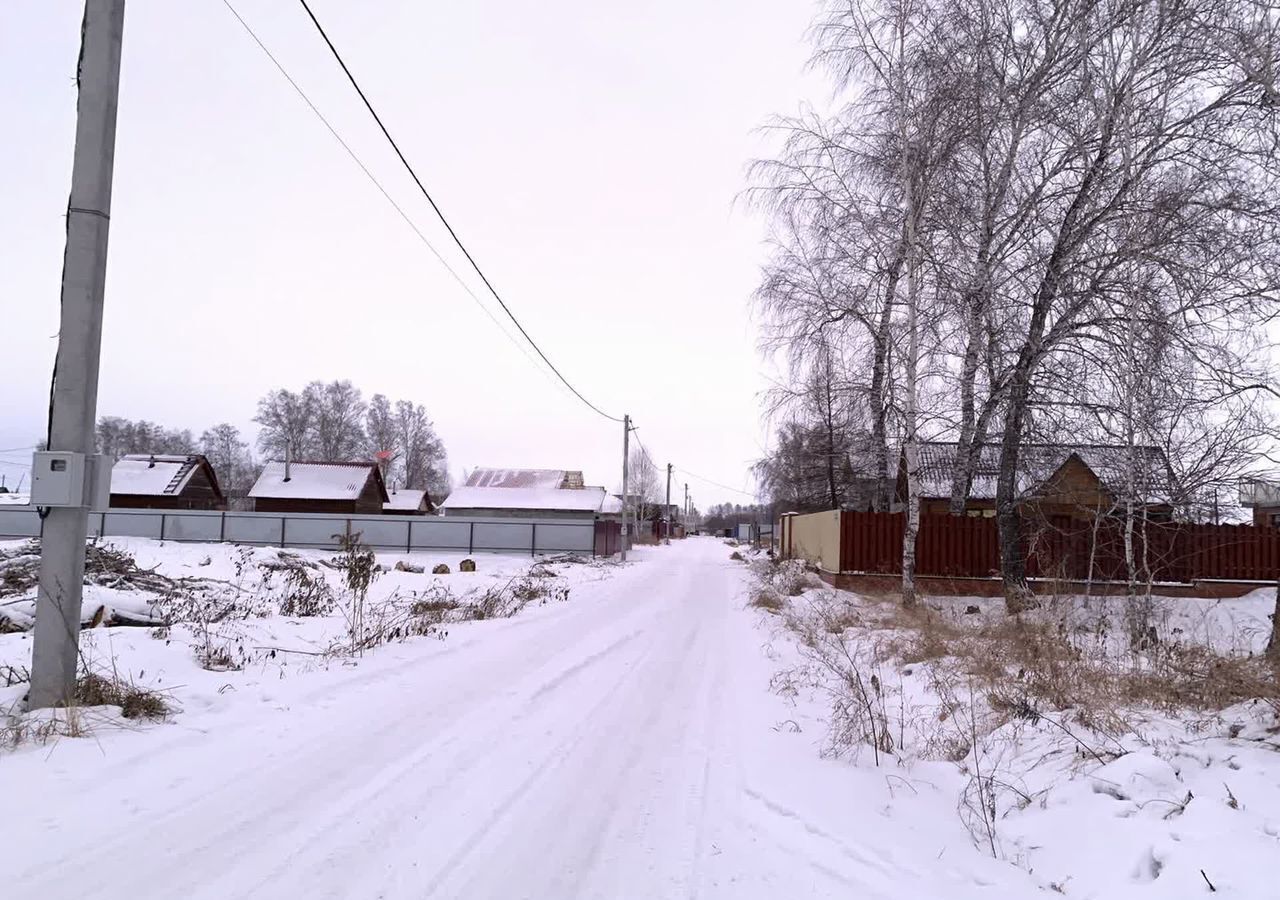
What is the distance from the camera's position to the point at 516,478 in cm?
5984

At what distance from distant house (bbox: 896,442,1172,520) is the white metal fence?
13.6 m

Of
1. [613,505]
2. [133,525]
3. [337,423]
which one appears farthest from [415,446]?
[133,525]

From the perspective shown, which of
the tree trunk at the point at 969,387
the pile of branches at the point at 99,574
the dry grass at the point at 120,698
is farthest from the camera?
the tree trunk at the point at 969,387

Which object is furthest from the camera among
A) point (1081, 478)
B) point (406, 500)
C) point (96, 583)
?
point (406, 500)

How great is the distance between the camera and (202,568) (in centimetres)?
1467

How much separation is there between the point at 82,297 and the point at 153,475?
155 feet

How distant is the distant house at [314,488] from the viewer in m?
46.5

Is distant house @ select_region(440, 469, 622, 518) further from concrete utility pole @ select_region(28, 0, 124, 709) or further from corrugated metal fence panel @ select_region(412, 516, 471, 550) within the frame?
concrete utility pole @ select_region(28, 0, 124, 709)

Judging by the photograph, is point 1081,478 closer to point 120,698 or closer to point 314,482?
point 120,698

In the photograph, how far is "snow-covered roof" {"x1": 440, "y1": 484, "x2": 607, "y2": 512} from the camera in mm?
52562

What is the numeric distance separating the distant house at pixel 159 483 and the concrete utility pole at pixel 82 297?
44445mm

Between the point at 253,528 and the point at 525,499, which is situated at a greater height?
the point at 525,499

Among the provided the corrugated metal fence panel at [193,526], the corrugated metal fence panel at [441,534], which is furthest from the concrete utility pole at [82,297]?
the corrugated metal fence panel at [193,526]

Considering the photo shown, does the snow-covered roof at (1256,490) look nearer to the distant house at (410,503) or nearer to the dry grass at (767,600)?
the dry grass at (767,600)
